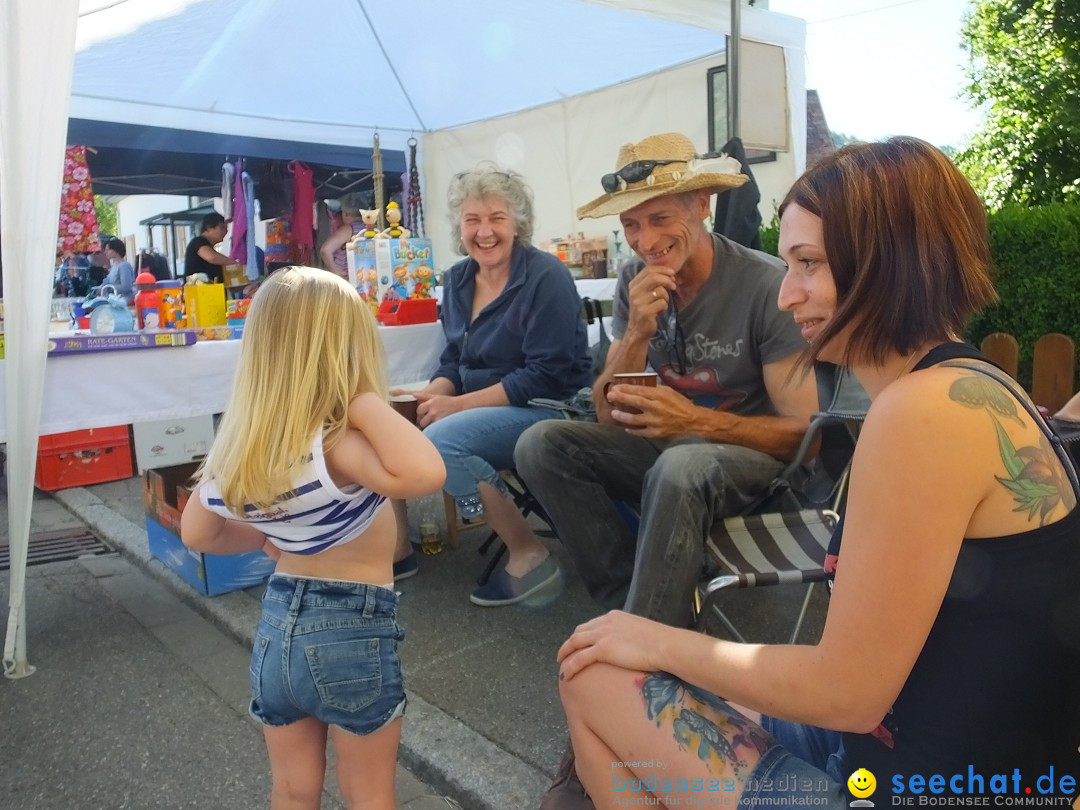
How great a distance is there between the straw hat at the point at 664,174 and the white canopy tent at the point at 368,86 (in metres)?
1.41

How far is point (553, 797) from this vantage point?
142 centimetres

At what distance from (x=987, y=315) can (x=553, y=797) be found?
13.3ft

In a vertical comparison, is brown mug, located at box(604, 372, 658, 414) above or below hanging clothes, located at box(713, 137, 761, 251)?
below

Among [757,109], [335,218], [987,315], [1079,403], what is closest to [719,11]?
[757,109]

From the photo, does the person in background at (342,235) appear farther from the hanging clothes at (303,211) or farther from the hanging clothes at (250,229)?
the hanging clothes at (250,229)

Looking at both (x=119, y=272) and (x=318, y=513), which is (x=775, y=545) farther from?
(x=119, y=272)

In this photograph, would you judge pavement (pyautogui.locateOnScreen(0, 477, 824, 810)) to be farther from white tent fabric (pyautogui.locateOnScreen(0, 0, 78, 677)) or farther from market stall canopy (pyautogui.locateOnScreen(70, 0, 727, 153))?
market stall canopy (pyautogui.locateOnScreen(70, 0, 727, 153))

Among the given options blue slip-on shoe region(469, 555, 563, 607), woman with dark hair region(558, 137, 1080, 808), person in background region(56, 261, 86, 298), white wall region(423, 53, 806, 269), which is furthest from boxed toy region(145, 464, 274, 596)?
white wall region(423, 53, 806, 269)

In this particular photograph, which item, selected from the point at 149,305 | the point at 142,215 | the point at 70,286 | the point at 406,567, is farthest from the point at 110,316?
the point at 142,215

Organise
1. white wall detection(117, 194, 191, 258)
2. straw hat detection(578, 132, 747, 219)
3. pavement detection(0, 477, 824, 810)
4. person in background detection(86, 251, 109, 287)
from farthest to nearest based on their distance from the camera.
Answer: white wall detection(117, 194, 191, 258) < person in background detection(86, 251, 109, 287) < straw hat detection(578, 132, 747, 219) < pavement detection(0, 477, 824, 810)

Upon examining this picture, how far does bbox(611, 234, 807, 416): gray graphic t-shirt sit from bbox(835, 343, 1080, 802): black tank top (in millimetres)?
1434

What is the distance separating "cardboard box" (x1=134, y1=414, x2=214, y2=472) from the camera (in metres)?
5.30

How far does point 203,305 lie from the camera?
365 centimetres

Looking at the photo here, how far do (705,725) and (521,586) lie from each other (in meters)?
1.97
